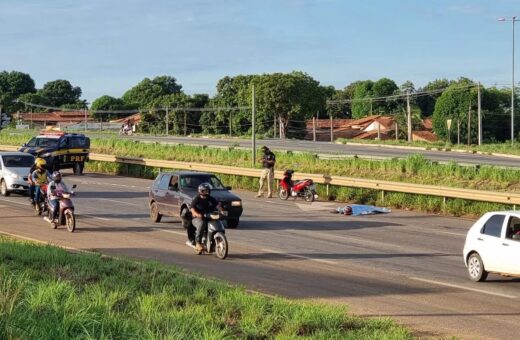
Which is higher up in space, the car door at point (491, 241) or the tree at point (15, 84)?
the tree at point (15, 84)

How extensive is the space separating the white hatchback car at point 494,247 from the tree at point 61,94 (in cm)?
15816

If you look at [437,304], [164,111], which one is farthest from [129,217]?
[164,111]

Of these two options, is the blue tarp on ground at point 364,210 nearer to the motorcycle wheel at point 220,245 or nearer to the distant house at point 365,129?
the motorcycle wheel at point 220,245

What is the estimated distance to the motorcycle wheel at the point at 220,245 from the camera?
17.0m

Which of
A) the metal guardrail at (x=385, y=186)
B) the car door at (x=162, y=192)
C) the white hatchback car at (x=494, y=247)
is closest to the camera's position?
the white hatchback car at (x=494, y=247)

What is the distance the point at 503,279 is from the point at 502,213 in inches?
48.3

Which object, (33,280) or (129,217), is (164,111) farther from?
(33,280)

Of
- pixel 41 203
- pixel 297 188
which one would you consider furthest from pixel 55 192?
pixel 297 188

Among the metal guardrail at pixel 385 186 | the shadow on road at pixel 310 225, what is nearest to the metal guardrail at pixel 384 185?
the metal guardrail at pixel 385 186

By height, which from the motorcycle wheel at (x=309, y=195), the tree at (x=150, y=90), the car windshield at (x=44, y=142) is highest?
the tree at (x=150, y=90)

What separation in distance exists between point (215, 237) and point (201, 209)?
636 millimetres

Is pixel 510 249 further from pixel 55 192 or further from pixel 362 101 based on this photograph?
pixel 362 101

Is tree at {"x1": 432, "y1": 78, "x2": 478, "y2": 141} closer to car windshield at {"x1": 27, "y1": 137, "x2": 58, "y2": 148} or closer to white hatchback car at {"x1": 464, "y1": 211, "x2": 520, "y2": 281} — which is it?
car windshield at {"x1": 27, "y1": 137, "x2": 58, "y2": 148}

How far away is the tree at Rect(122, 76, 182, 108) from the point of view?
146875mm
